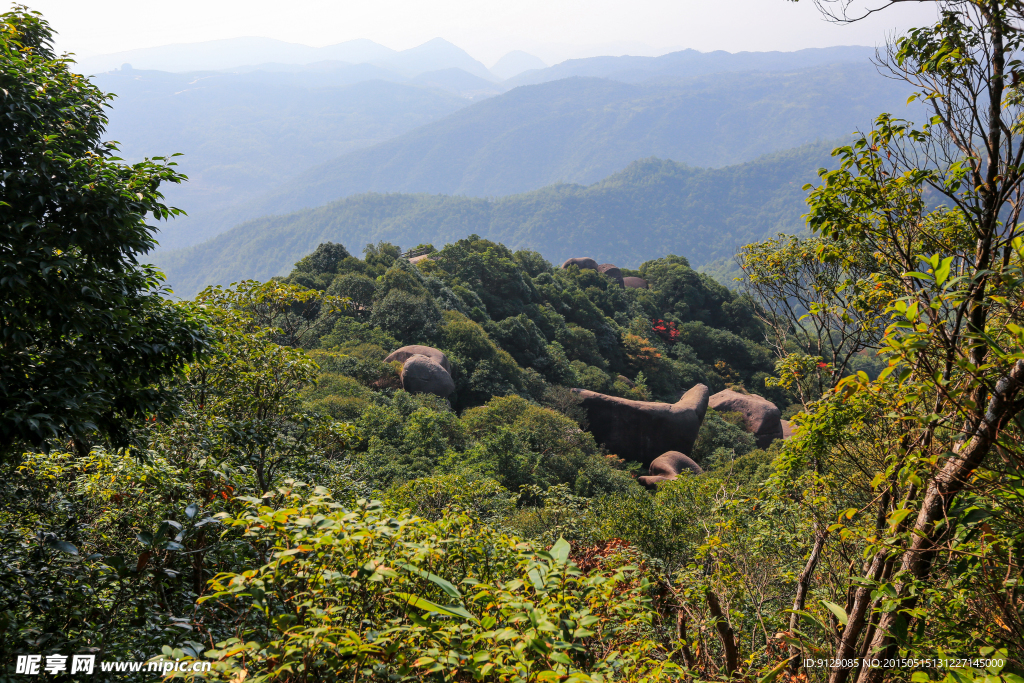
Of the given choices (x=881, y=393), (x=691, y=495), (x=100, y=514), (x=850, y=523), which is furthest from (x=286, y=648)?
(x=691, y=495)

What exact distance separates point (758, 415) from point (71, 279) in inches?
1085

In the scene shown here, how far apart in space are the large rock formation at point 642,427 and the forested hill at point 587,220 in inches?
5609

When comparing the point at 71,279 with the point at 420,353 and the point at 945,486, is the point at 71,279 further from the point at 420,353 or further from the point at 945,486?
the point at 420,353

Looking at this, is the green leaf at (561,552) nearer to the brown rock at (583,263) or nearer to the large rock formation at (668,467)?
the large rock formation at (668,467)

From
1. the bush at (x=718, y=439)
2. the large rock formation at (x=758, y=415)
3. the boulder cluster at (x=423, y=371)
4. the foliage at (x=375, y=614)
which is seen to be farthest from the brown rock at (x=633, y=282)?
the foliage at (x=375, y=614)

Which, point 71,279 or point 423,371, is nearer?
point 71,279

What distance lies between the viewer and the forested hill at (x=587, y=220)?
155625 mm

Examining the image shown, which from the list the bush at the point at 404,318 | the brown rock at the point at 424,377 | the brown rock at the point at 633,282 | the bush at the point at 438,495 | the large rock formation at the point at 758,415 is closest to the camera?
the bush at the point at 438,495

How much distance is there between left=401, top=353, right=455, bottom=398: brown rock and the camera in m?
19.1

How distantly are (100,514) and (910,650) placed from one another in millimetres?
4880

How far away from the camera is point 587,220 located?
17238cm

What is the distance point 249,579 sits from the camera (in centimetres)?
175

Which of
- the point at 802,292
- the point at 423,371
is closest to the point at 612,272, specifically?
the point at 423,371

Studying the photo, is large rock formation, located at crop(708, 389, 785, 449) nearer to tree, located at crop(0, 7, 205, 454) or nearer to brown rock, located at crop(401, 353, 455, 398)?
brown rock, located at crop(401, 353, 455, 398)
